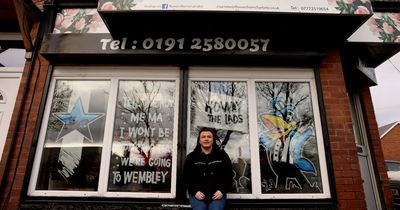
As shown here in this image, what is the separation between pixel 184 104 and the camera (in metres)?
3.92

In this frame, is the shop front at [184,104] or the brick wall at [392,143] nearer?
the shop front at [184,104]

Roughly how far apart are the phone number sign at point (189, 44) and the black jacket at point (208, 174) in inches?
64.8

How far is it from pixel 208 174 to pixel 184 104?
1214 millimetres

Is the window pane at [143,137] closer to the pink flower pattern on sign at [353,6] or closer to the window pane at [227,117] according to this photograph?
the window pane at [227,117]

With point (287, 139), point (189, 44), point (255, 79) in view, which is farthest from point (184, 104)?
point (287, 139)

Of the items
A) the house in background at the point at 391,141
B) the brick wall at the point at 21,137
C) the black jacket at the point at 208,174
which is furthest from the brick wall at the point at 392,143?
the brick wall at the point at 21,137

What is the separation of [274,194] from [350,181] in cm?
105

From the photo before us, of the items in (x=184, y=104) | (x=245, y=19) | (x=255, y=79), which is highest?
(x=245, y=19)

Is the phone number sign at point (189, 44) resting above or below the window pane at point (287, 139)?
above

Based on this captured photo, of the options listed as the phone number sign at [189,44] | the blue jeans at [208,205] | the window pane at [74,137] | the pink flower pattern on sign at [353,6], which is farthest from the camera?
the phone number sign at [189,44]

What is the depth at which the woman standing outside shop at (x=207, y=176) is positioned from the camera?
3.02m

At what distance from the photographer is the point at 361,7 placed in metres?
3.56

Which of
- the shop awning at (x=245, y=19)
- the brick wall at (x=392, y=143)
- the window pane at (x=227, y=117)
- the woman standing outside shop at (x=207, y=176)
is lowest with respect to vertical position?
the woman standing outside shop at (x=207, y=176)

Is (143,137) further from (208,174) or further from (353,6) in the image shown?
(353,6)
